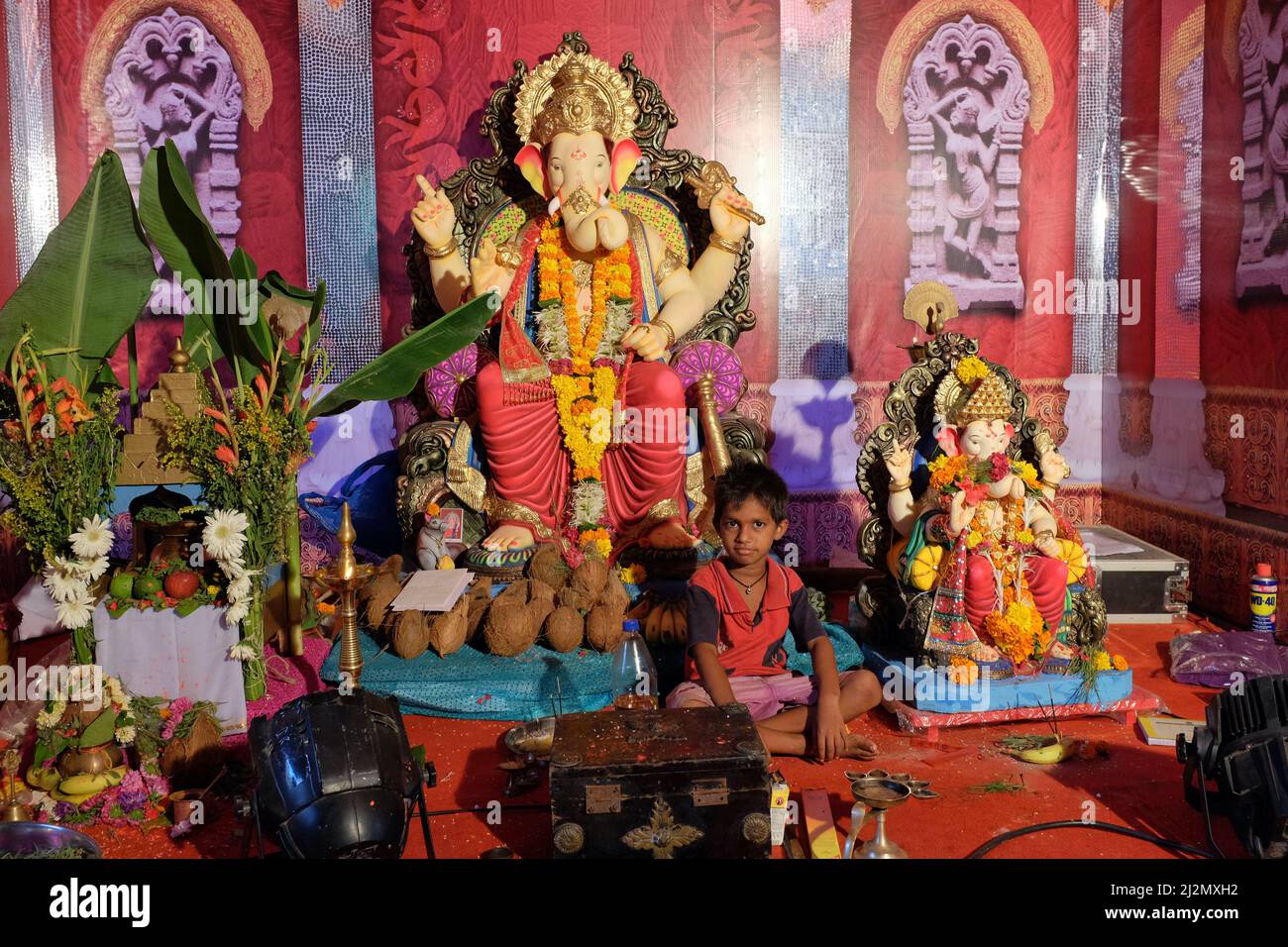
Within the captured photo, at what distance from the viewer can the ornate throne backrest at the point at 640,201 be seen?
22.4 ft

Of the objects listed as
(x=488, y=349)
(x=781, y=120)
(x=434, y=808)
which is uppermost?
(x=781, y=120)

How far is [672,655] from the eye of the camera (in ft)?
17.3

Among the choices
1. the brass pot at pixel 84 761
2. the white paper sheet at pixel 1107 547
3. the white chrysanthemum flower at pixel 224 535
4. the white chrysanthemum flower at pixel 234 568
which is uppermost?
the white chrysanthemum flower at pixel 224 535

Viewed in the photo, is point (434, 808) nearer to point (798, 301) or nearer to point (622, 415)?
point (622, 415)

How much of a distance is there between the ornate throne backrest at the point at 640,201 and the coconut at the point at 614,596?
198cm

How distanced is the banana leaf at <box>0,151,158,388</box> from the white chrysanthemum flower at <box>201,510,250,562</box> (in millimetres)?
1043

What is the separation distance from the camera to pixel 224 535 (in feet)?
15.0

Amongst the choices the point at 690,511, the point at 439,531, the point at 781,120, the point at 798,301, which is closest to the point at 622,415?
the point at 690,511

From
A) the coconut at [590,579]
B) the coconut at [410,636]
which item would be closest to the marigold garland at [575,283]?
the coconut at [590,579]

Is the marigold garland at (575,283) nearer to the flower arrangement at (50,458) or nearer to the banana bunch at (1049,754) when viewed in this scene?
the flower arrangement at (50,458)

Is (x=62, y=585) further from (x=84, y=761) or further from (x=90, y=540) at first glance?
(x=84, y=761)

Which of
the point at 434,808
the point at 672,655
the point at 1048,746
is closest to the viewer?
the point at 434,808

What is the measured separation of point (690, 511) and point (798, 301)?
209 centimetres

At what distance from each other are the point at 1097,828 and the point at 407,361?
354 cm
